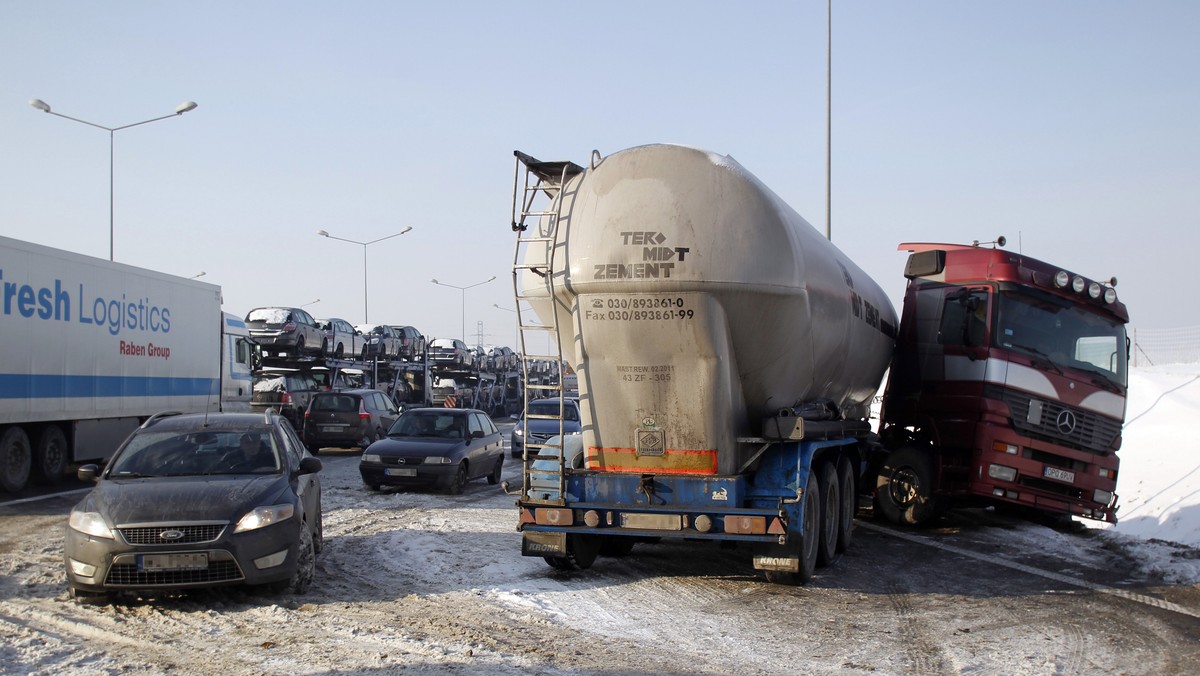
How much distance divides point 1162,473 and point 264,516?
52.0ft

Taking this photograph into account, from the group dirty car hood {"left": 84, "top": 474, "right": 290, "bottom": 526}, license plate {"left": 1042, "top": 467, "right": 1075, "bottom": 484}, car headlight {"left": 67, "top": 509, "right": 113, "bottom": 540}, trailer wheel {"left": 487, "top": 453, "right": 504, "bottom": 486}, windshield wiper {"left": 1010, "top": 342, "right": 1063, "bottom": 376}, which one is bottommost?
trailer wheel {"left": 487, "top": 453, "right": 504, "bottom": 486}

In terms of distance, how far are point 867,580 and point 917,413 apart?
14.2 feet

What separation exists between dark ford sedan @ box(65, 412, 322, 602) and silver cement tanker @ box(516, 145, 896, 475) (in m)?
2.67

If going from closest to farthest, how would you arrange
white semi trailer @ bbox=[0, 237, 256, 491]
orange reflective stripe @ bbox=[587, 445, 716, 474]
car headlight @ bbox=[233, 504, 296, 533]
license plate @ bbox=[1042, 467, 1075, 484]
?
car headlight @ bbox=[233, 504, 296, 533] → orange reflective stripe @ bbox=[587, 445, 716, 474] → license plate @ bbox=[1042, 467, 1075, 484] → white semi trailer @ bbox=[0, 237, 256, 491]

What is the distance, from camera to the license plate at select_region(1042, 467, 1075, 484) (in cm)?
1264

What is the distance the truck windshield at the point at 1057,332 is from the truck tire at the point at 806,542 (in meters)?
4.64

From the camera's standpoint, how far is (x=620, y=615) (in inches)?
316

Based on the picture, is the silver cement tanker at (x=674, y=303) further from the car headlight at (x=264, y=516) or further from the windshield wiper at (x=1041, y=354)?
the windshield wiper at (x=1041, y=354)

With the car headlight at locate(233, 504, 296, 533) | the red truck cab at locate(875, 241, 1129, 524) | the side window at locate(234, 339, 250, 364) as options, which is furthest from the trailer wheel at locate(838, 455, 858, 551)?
the side window at locate(234, 339, 250, 364)

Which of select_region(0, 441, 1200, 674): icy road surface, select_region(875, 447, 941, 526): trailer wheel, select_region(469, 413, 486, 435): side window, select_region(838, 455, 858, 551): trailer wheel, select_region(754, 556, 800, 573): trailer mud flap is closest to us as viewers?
select_region(0, 441, 1200, 674): icy road surface

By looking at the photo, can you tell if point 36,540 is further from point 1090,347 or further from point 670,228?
point 1090,347

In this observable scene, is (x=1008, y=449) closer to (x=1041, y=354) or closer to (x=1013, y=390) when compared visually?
(x=1013, y=390)

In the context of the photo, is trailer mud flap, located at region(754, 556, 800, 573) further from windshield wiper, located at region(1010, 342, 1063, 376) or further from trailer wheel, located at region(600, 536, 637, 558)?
windshield wiper, located at region(1010, 342, 1063, 376)

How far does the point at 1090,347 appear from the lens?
524 inches
